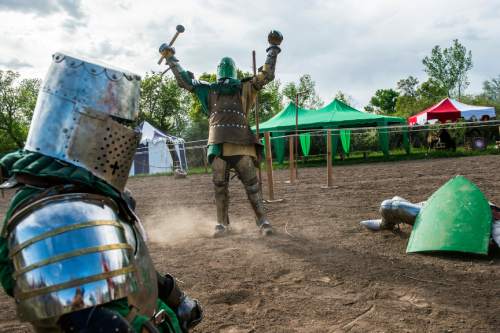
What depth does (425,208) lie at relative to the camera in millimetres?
3979

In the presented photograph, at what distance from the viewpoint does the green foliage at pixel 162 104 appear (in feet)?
137

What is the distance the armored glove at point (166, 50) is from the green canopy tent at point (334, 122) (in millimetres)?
12808

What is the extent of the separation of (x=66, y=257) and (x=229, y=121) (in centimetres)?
376

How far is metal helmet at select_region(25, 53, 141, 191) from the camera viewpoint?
1423mm

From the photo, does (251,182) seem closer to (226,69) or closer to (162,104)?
(226,69)

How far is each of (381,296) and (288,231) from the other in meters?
2.19

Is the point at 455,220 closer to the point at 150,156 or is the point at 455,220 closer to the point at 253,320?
the point at 253,320

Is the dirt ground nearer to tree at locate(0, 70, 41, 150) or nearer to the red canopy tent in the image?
the red canopy tent

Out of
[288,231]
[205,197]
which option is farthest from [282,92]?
[288,231]

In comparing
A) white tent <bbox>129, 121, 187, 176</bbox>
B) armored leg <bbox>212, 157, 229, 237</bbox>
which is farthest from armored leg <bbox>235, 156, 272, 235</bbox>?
white tent <bbox>129, 121, 187, 176</bbox>

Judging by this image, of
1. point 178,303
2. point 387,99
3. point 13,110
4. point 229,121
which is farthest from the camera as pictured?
point 387,99

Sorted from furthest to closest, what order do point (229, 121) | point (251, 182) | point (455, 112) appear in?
point (455, 112) < point (251, 182) < point (229, 121)

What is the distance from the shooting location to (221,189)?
16.5 ft

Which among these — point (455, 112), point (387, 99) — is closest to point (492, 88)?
point (387, 99)
